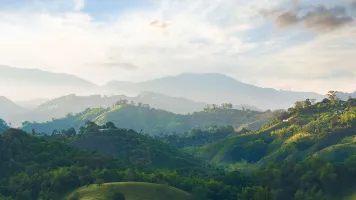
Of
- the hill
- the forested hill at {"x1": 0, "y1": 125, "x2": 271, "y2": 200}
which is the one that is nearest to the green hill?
the hill

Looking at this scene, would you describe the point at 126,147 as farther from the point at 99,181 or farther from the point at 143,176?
the point at 99,181

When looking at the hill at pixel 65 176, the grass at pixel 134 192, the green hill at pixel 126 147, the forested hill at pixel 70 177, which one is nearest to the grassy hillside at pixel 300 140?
the green hill at pixel 126 147

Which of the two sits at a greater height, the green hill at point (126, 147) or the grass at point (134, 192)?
the green hill at point (126, 147)

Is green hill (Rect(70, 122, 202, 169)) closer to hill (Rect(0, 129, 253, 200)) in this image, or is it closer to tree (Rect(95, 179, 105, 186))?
hill (Rect(0, 129, 253, 200))

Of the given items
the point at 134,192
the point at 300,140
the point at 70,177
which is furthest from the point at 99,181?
the point at 300,140

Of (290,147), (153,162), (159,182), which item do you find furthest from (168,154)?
(159,182)

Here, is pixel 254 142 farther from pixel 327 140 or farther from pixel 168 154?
pixel 168 154

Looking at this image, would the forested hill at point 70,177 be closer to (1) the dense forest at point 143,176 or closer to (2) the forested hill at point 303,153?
(1) the dense forest at point 143,176
